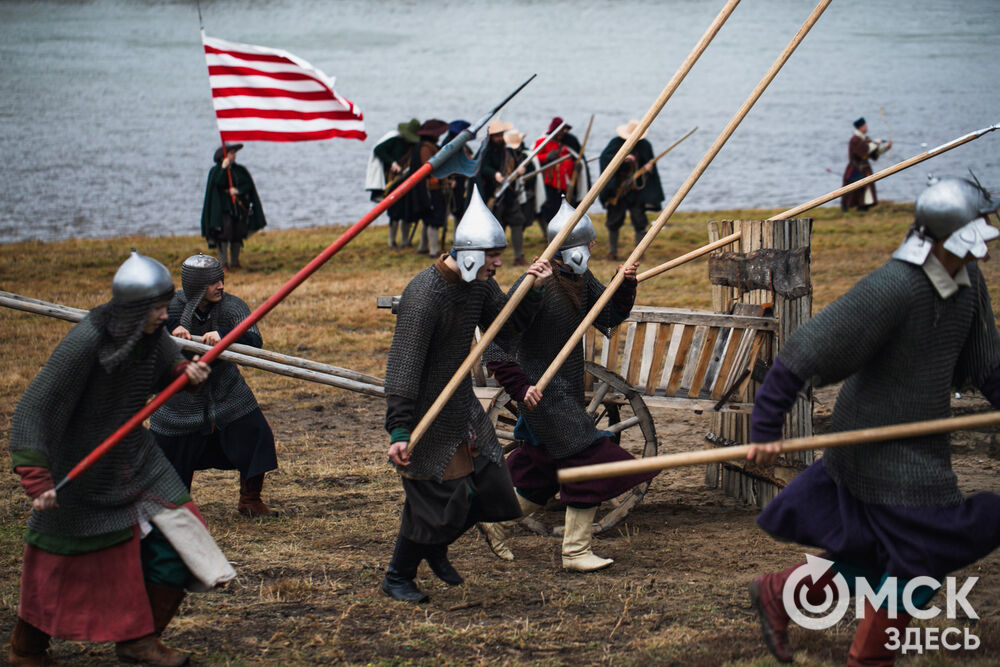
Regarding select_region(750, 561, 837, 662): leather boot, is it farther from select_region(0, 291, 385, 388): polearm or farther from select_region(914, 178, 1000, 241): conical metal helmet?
select_region(0, 291, 385, 388): polearm

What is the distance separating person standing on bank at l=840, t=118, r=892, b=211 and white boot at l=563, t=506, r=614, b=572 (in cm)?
1284

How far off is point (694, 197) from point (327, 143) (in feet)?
48.8

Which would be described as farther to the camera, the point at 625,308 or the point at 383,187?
the point at 383,187

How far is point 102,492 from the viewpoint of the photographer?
338cm

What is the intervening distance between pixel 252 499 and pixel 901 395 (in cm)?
323

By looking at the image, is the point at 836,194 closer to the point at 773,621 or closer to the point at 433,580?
the point at 773,621

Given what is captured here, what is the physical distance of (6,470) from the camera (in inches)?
239

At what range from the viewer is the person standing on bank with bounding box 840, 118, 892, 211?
16.2 meters

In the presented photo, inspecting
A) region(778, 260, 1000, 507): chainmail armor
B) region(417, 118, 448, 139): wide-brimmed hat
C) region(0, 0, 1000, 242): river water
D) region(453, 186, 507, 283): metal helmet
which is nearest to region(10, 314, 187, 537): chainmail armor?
region(453, 186, 507, 283): metal helmet

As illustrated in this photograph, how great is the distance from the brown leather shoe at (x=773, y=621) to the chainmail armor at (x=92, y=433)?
1883 millimetres

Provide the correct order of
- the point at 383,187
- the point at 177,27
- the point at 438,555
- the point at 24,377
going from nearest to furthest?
the point at 438,555
the point at 24,377
the point at 383,187
the point at 177,27

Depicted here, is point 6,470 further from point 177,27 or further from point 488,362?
point 177,27

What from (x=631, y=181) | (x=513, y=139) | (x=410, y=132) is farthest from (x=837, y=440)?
(x=513, y=139)

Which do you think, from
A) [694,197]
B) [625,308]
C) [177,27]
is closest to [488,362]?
[625,308]
